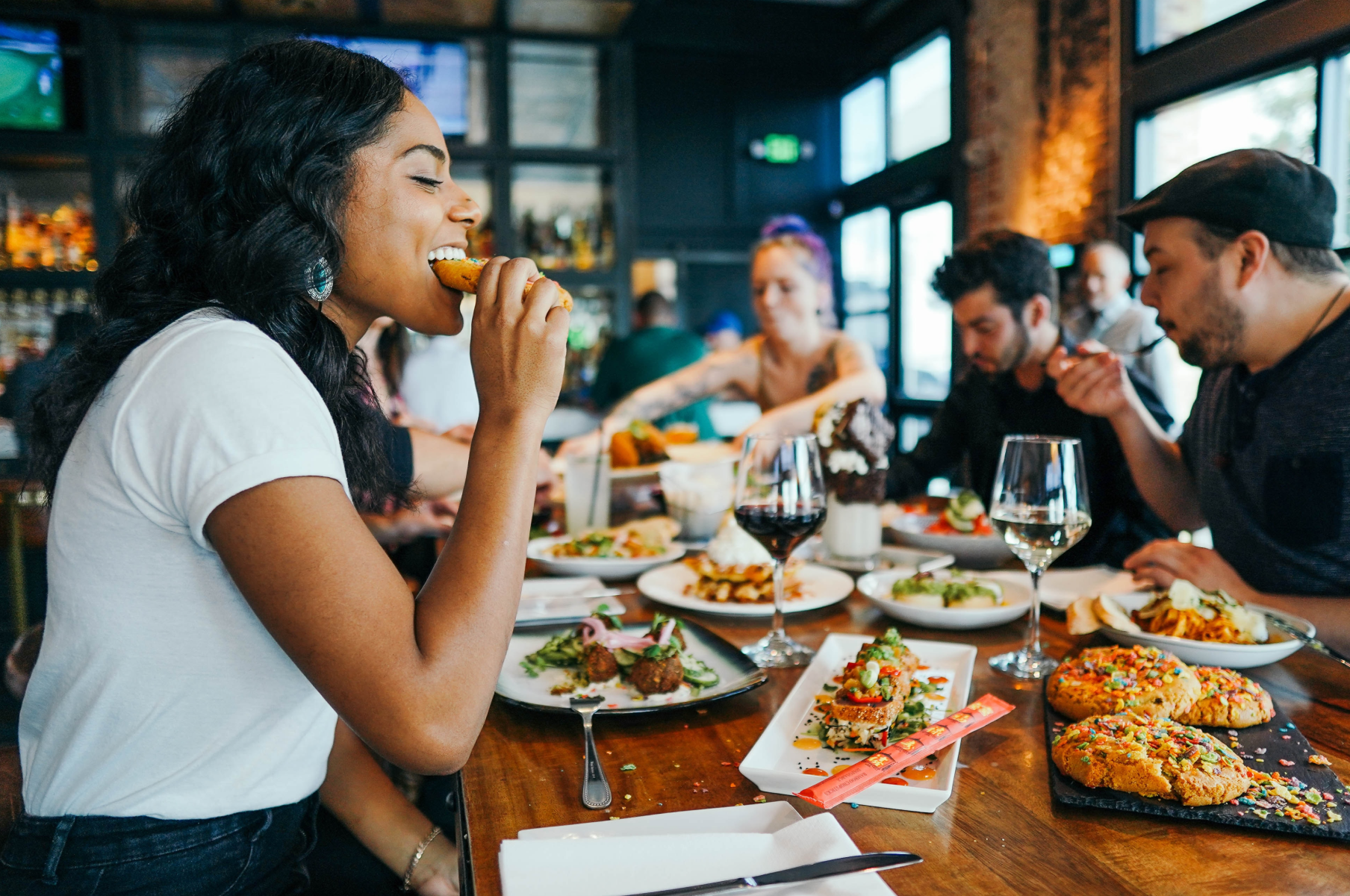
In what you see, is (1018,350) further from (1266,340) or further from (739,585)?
(739,585)

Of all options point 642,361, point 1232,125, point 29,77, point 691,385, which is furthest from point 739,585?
point 29,77

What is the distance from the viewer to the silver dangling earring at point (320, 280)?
101 cm

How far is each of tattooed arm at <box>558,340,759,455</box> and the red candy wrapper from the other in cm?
223

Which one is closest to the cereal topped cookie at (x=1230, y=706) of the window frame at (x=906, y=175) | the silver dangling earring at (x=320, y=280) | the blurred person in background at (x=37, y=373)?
the silver dangling earring at (x=320, y=280)

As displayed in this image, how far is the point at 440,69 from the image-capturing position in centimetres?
512

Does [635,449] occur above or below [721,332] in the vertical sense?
below

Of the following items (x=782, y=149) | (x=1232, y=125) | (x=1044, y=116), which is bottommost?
(x=1232, y=125)

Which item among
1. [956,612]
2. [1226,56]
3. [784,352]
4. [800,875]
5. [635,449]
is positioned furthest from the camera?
[1226,56]

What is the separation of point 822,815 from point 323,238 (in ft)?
2.66

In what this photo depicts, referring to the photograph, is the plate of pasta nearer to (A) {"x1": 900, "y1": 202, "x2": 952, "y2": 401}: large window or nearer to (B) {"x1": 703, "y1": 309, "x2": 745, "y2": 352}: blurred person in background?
(A) {"x1": 900, "y1": 202, "x2": 952, "y2": 401}: large window

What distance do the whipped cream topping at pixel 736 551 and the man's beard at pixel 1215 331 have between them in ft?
3.23

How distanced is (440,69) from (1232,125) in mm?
4213

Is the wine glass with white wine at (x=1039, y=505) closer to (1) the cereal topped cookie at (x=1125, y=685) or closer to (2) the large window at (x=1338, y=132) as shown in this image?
(1) the cereal topped cookie at (x=1125, y=685)

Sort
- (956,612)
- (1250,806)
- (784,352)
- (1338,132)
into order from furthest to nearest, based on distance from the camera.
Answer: (1338,132) → (784,352) → (956,612) → (1250,806)
